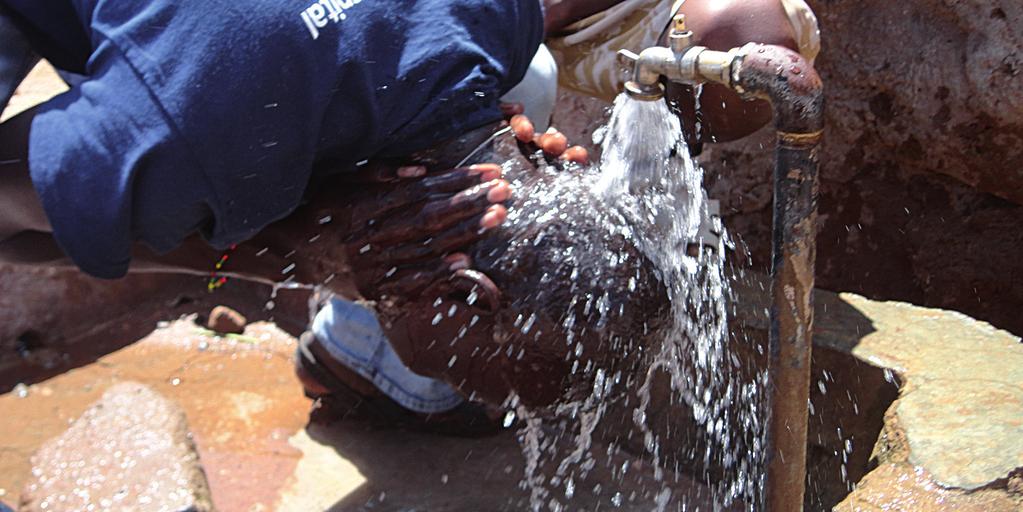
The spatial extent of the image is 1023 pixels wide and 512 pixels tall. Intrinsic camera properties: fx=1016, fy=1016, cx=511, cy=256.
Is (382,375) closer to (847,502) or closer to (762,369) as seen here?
(762,369)

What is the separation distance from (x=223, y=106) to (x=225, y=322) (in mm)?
1983

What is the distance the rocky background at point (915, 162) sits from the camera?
2.91m

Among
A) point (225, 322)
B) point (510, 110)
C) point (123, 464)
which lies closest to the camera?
point (510, 110)

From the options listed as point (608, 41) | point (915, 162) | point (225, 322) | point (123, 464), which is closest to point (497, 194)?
point (608, 41)

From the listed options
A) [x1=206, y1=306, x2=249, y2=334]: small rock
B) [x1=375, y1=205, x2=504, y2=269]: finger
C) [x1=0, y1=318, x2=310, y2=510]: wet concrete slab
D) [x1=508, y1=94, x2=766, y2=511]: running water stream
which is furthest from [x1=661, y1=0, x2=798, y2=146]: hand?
[x1=206, y1=306, x2=249, y2=334]: small rock

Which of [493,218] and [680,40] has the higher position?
[680,40]

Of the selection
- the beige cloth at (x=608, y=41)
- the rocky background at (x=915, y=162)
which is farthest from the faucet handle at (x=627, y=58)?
the rocky background at (x=915, y=162)

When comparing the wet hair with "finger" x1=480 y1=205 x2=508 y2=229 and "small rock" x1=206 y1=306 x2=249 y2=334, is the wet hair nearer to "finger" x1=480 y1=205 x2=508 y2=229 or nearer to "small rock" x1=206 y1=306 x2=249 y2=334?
"finger" x1=480 y1=205 x2=508 y2=229

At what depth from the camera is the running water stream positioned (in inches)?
81.7

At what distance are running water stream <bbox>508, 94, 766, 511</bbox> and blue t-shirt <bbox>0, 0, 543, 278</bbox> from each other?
0.35 m

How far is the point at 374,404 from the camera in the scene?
118 inches

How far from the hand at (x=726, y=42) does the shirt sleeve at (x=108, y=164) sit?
1.21 meters

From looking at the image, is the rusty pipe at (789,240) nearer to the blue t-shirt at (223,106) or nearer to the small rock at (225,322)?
the blue t-shirt at (223,106)

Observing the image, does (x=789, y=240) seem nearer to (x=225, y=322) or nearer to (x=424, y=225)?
(x=424, y=225)
